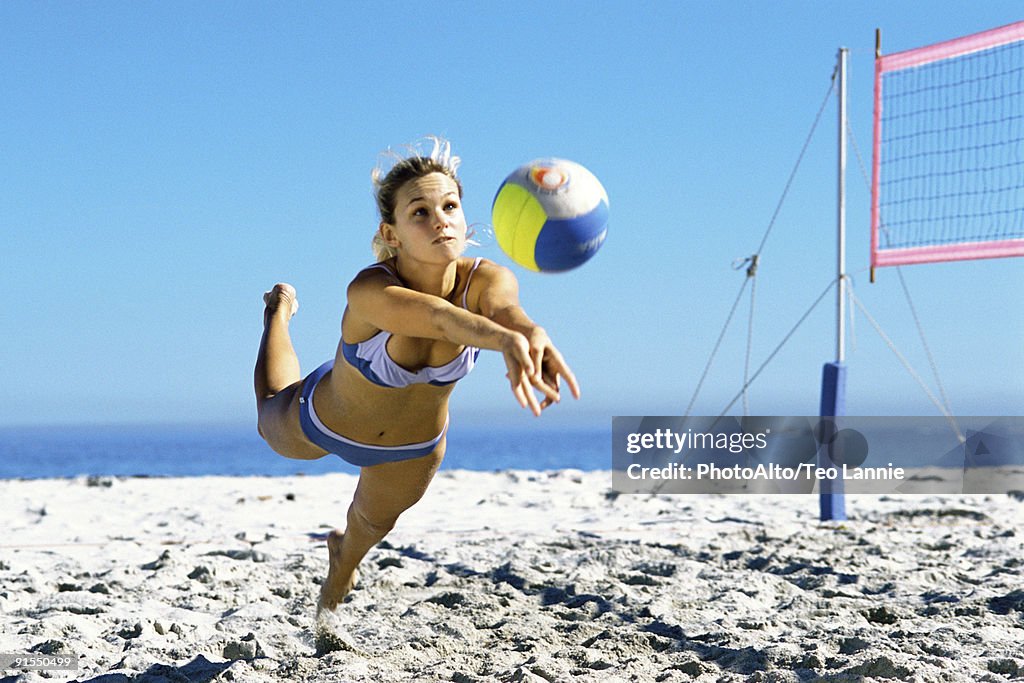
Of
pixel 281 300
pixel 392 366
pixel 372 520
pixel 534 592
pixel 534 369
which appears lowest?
pixel 534 592

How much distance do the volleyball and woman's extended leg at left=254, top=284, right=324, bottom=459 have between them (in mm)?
1057

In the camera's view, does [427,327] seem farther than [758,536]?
No

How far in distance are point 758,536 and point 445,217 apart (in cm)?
350

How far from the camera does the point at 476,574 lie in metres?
4.52

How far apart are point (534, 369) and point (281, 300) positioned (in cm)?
205

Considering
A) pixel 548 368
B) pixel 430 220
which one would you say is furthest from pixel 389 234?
pixel 548 368

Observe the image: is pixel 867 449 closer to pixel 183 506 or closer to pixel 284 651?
pixel 284 651

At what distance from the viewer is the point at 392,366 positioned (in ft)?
9.52

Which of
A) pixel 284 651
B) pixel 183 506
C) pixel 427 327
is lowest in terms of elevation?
pixel 284 651

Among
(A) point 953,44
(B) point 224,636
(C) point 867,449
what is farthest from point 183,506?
(A) point 953,44

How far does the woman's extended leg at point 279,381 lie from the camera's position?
11.3ft

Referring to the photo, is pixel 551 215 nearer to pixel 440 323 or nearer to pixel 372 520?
pixel 440 323

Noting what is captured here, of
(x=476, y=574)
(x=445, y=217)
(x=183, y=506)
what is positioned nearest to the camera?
(x=445, y=217)

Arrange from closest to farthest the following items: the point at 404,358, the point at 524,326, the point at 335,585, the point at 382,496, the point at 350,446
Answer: the point at 524,326 < the point at 404,358 < the point at 350,446 < the point at 382,496 < the point at 335,585
